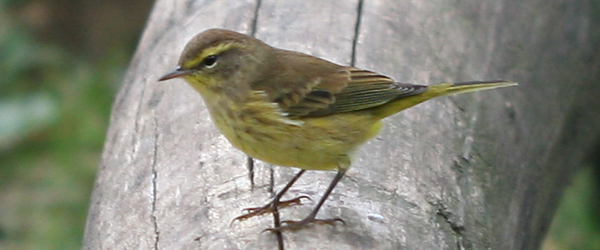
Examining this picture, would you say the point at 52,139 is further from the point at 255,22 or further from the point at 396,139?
the point at 396,139

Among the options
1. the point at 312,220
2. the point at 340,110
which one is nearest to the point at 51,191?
the point at 340,110

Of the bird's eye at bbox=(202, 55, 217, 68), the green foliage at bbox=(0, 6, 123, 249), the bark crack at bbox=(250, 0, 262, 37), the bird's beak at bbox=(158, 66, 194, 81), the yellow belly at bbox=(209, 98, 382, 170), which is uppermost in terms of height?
the bark crack at bbox=(250, 0, 262, 37)

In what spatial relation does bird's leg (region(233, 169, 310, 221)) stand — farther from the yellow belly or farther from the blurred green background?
the blurred green background

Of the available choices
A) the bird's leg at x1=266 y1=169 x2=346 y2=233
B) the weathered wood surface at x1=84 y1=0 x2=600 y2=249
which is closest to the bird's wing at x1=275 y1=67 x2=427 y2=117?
the weathered wood surface at x1=84 y1=0 x2=600 y2=249

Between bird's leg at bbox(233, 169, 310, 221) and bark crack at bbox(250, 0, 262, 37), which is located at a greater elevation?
bark crack at bbox(250, 0, 262, 37)

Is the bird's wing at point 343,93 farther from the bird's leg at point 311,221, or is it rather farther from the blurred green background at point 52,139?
the blurred green background at point 52,139

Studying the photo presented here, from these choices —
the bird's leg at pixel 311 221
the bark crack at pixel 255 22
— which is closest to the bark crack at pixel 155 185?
the bird's leg at pixel 311 221

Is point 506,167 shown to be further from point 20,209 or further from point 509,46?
point 20,209
